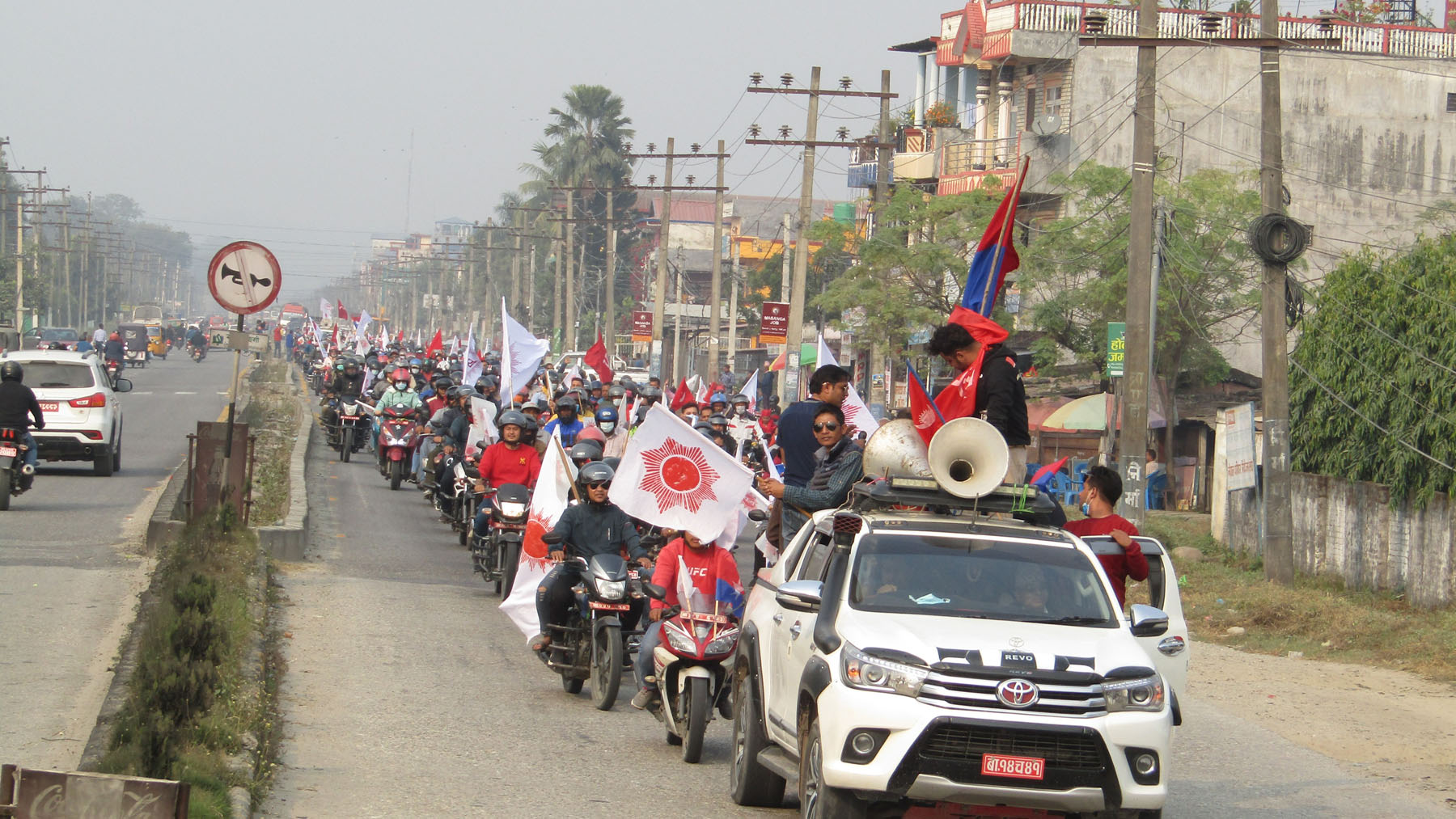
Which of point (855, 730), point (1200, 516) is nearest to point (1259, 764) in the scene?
point (855, 730)

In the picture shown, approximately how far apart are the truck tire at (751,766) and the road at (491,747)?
0.26 ft

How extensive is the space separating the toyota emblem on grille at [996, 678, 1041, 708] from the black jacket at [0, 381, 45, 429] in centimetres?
1560

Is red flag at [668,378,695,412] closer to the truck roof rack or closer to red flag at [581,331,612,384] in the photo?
red flag at [581,331,612,384]

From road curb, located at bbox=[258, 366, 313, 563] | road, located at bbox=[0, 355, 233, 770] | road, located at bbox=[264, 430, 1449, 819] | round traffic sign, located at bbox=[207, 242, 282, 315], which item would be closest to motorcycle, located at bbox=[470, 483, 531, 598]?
road, located at bbox=[264, 430, 1449, 819]

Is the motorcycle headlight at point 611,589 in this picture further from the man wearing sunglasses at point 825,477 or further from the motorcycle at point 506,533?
the motorcycle at point 506,533

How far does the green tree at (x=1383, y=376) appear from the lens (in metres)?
16.5

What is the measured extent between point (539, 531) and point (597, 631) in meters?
1.92

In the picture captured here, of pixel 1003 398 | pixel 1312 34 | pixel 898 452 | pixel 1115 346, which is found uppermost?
pixel 1312 34

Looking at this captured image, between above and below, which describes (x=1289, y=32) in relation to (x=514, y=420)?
above

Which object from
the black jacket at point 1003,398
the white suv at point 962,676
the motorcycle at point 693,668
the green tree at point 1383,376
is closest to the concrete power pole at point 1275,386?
the green tree at point 1383,376

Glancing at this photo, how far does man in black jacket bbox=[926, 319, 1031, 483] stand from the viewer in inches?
333

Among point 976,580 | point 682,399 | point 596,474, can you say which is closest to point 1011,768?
point 976,580

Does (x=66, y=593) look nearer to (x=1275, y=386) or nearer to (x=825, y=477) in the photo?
(x=825, y=477)

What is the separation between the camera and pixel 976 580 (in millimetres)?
6984
